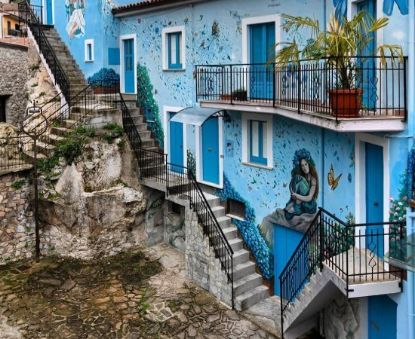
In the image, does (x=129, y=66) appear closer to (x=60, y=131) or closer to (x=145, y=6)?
(x=145, y=6)

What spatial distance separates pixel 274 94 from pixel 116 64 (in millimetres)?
10223

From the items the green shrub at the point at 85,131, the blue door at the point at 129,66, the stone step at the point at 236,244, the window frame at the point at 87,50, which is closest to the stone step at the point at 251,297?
the stone step at the point at 236,244

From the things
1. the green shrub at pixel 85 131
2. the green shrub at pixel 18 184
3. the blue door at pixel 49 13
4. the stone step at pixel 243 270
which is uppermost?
the blue door at pixel 49 13

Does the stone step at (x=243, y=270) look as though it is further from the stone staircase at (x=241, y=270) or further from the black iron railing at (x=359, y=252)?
the black iron railing at (x=359, y=252)

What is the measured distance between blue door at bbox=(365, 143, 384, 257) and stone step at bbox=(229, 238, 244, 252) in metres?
5.15

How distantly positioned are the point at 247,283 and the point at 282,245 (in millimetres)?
1496

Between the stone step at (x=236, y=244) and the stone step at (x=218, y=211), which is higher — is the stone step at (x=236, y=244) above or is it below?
below

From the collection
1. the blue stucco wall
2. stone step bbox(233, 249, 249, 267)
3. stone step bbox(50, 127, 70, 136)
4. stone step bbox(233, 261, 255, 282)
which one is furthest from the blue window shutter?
stone step bbox(233, 261, 255, 282)

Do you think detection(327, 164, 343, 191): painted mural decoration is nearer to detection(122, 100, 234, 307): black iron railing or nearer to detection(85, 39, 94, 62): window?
detection(122, 100, 234, 307): black iron railing

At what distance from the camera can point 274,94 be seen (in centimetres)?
1260

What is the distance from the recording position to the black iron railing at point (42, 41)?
69.6 ft

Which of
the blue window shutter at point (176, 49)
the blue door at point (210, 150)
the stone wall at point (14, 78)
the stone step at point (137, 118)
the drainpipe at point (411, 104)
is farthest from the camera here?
the stone wall at point (14, 78)

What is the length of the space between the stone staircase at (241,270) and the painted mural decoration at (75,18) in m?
10.3

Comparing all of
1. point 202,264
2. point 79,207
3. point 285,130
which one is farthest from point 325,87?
point 79,207
